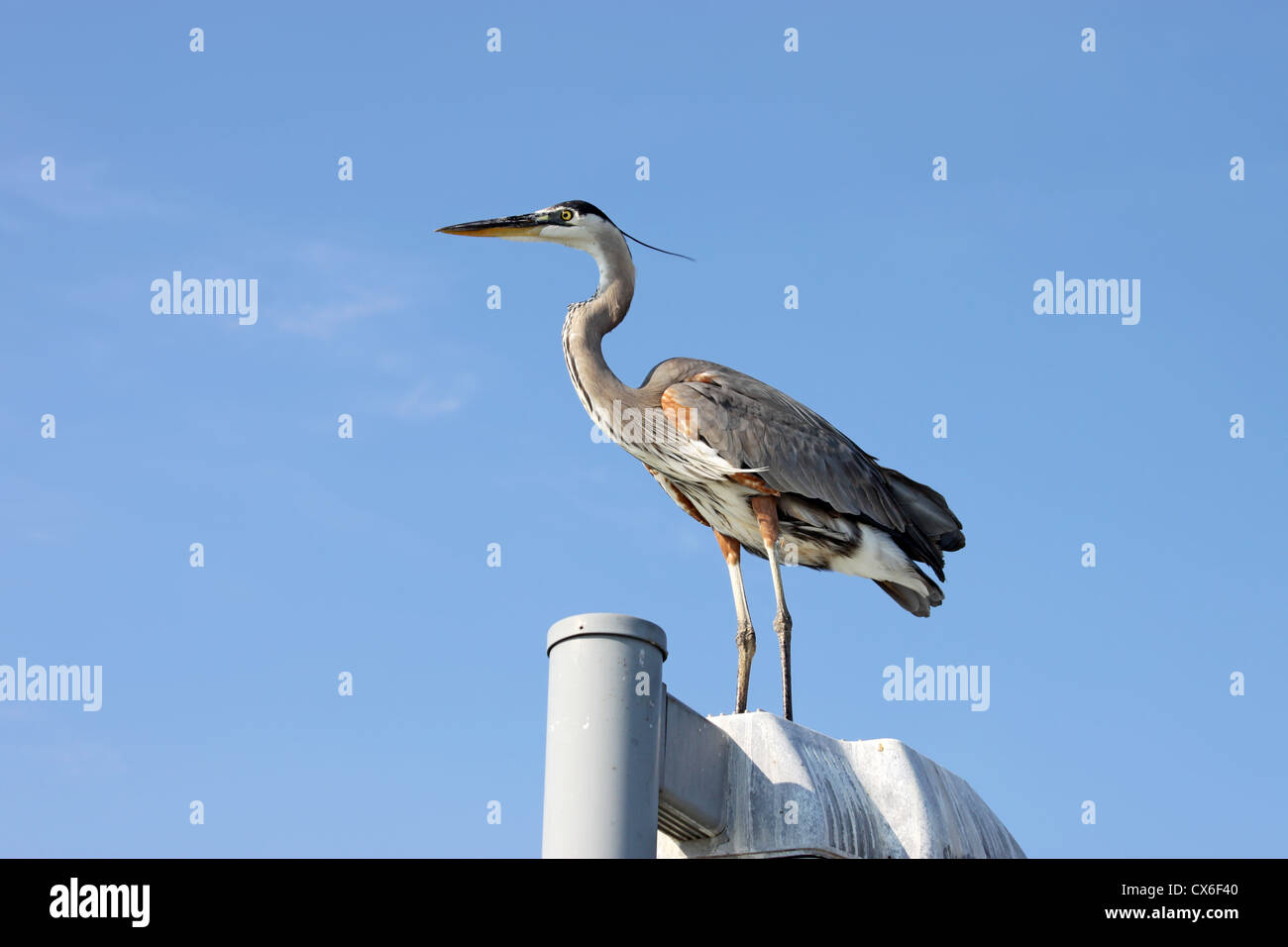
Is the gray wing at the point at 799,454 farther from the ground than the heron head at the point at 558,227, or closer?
closer

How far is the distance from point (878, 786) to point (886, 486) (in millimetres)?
4441

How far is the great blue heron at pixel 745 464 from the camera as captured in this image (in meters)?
10.1

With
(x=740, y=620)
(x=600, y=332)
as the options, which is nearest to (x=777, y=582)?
(x=740, y=620)

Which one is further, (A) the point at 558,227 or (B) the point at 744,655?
(A) the point at 558,227

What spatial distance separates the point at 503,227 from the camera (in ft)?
36.4

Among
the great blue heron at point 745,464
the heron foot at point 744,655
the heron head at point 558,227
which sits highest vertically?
the heron head at point 558,227

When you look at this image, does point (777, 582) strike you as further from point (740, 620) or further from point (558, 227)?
point (558, 227)

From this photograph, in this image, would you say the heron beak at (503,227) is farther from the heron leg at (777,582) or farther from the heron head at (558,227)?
the heron leg at (777,582)

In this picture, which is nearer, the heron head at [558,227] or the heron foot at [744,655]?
the heron foot at [744,655]

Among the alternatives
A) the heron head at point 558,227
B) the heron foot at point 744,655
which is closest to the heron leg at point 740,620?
the heron foot at point 744,655

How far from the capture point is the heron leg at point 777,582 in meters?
9.55

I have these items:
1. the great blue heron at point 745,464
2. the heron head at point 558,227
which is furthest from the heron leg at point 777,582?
the heron head at point 558,227

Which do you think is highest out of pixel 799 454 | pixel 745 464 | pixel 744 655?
pixel 799 454

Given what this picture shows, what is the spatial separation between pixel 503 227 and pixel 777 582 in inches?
130
